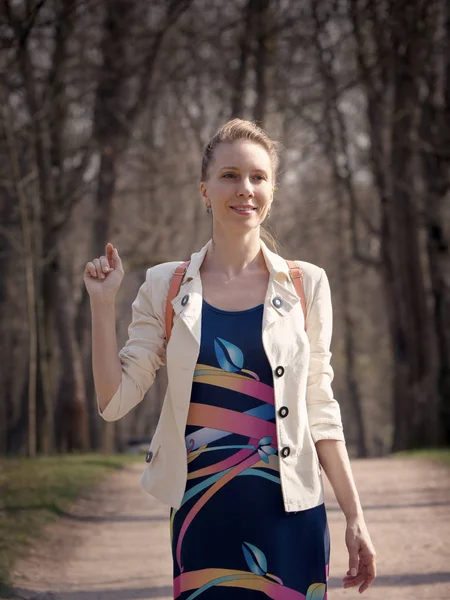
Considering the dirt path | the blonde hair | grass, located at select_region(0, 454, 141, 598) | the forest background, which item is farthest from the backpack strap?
the forest background

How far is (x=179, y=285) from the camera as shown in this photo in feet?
11.0

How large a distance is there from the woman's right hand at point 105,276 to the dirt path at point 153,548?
3.36 meters

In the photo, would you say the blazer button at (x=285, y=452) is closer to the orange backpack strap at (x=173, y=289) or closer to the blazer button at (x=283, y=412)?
the blazer button at (x=283, y=412)

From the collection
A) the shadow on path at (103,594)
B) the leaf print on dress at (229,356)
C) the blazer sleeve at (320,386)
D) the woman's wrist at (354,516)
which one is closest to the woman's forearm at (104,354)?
the leaf print on dress at (229,356)

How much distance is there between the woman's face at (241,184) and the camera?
3338 mm

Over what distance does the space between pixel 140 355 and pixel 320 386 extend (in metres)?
0.54

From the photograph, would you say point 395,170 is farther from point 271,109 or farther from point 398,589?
point 398,589

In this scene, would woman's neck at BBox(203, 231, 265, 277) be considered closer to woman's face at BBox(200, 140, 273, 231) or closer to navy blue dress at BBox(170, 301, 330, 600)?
woman's face at BBox(200, 140, 273, 231)

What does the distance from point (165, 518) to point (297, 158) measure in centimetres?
1824

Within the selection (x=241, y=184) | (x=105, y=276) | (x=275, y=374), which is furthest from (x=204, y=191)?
(x=275, y=374)

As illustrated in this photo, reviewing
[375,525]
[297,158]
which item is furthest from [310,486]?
[297,158]

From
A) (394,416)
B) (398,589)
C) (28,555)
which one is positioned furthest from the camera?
(394,416)

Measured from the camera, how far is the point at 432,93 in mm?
18391

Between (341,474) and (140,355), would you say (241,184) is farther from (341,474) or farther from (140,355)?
(341,474)
